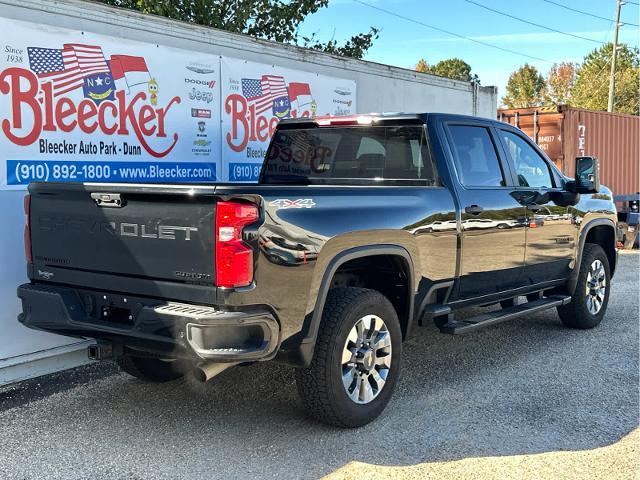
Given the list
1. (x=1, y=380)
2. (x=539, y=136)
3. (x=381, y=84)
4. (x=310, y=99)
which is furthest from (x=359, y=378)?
(x=539, y=136)

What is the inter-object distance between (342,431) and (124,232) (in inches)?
69.3

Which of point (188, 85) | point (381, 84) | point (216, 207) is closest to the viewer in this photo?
point (216, 207)

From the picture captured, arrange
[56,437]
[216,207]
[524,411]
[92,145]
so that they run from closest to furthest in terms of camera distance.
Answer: [216,207], [56,437], [524,411], [92,145]

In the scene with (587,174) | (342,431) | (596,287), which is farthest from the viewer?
(596,287)

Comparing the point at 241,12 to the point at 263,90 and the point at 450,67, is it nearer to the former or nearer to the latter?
the point at 263,90

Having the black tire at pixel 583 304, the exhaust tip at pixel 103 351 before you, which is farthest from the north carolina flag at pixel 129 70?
the black tire at pixel 583 304

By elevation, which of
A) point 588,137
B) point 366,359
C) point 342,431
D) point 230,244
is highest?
point 588,137

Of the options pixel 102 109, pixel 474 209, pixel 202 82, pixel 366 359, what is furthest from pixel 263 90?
pixel 366 359

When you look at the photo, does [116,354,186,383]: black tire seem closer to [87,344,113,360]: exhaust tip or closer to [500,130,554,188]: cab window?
[87,344,113,360]: exhaust tip

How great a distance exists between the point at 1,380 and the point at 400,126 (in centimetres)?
354

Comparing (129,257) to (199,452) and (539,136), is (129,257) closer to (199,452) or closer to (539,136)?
(199,452)

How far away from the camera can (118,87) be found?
5.85 meters

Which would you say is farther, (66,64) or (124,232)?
(66,64)

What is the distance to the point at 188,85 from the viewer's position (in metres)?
6.44
